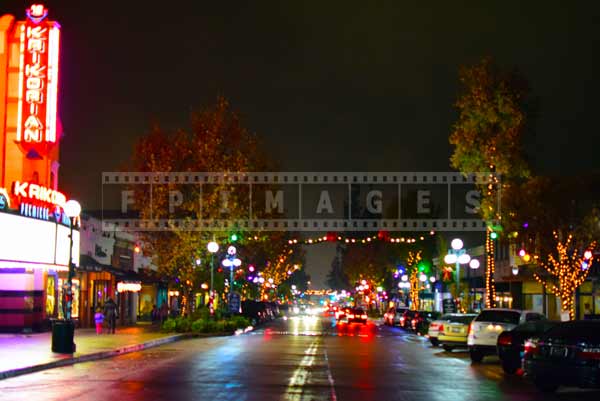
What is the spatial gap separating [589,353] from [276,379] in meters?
6.97

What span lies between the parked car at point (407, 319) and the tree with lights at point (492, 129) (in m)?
17.5

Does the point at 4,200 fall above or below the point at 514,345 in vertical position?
above

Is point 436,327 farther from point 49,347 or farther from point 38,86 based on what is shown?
point 38,86

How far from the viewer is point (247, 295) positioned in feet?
279

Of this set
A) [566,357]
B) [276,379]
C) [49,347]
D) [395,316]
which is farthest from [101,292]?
[566,357]

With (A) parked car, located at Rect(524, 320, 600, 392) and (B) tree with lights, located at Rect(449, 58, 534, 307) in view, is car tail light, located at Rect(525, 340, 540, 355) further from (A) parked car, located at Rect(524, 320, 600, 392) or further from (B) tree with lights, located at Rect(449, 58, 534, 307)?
(B) tree with lights, located at Rect(449, 58, 534, 307)

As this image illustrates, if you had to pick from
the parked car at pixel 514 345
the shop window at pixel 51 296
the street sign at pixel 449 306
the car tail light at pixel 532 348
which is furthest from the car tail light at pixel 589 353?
the shop window at pixel 51 296

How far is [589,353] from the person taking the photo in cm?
1714

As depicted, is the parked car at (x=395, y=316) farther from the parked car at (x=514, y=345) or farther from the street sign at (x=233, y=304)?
the parked car at (x=514, y=345)

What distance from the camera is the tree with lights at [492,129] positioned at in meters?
40.4

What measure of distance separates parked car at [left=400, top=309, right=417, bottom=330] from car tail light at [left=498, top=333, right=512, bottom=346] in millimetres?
32826

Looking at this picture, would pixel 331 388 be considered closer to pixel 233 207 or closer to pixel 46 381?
pixel 46 381

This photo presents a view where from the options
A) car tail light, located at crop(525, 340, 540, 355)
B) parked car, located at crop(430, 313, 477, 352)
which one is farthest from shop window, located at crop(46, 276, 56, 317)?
car tail light, located at crop(525, 340, 540, 355)

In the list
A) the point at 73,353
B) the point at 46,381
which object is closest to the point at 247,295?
the point at 73,353
